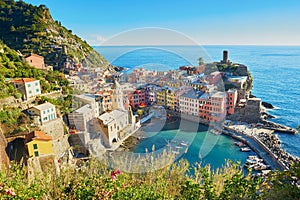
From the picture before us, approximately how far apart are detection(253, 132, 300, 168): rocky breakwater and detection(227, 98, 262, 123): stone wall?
67.6 inches

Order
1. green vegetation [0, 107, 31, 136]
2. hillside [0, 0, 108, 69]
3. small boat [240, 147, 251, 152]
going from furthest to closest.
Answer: hillside [0, 0, 108, 69] < small boat [240, 147, 251, 152] < green vegetation [0, 107, 31, 136]

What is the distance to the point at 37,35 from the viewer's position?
19.8 m

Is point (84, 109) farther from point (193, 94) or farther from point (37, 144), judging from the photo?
point (193, 94)

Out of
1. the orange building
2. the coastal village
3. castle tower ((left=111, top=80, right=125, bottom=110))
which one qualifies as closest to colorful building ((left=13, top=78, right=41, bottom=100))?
the coastal village

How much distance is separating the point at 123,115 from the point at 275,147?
6.82 meters

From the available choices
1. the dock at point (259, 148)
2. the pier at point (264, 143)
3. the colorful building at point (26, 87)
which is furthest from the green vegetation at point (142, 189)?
the colorful building at point (26, 87)

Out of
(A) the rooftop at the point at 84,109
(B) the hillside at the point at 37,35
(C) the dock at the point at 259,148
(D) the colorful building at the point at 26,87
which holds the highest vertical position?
(B) the hillside at the point at 37,35

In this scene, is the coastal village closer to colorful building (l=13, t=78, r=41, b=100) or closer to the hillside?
colorful building (l=13, t=78, r=41, b=100)

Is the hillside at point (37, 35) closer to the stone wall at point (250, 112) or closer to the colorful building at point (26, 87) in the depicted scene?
the colorful building at point (26, 87)

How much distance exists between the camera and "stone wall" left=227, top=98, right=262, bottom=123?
39.2 feet

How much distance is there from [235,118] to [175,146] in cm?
507

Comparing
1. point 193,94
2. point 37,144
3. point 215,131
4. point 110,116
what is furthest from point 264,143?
point 37,144

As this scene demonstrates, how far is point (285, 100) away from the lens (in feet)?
55.0

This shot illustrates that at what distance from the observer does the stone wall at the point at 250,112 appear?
1195cm
